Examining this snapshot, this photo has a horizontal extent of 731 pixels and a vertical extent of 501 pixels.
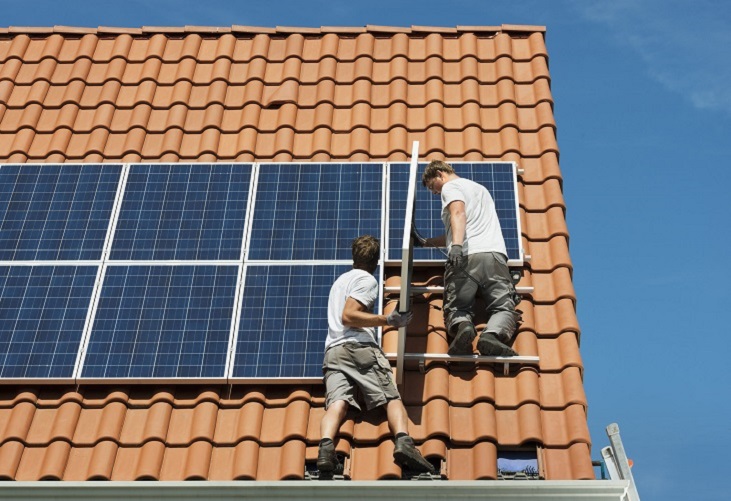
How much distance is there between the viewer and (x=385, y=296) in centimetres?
1000

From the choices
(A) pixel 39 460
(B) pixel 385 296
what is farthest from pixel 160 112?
(A) pixel 39 460

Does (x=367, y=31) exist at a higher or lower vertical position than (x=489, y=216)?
higher

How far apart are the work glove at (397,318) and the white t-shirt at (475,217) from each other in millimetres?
1108

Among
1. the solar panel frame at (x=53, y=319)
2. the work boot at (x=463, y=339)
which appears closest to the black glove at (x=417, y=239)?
the work boot at (x=463, y=339)

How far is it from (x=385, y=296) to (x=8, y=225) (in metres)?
3.58

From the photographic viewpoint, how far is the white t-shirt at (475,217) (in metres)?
9.72

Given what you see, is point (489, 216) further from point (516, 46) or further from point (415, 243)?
point (516, 46)

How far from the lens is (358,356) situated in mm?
8992

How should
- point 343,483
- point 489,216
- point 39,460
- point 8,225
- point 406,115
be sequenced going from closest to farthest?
point 343,483 → point 39,460 → point 489,216 → point 8,225 → point 406,115

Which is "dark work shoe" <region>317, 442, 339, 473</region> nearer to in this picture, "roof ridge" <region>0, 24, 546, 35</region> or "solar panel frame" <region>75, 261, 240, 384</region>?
"solar panel frame" <region>75, 261, 240, 384</region>

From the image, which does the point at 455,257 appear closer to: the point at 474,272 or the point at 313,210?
the point at 474,272

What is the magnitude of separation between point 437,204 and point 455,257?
1.38m

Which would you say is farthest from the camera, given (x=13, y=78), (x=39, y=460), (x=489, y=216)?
(x=13, y=78)

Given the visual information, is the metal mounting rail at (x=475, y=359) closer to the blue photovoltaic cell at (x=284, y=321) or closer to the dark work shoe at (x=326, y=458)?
the blue photovoltaic cell at (x=284, y=321)
